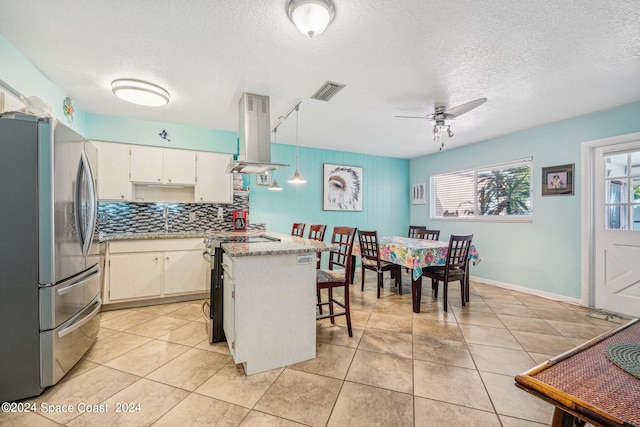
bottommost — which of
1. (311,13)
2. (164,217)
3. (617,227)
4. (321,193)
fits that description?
(617,227)

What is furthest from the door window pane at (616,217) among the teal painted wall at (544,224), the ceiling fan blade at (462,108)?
the ceiling fan blade at (462,108)

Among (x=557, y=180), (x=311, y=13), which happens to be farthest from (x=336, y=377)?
(x=557, y=180)

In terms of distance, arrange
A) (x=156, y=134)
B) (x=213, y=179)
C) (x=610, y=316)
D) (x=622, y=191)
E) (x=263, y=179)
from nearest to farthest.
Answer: (x=610, y=316), (x=622, y=191), (x=156, y=134), (x=213, y=179), (x=263, y=179)

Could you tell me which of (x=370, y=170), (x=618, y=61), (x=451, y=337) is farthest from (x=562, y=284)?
(x=370, y=170)

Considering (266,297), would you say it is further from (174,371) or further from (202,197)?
(202,197)

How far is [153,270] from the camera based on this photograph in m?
3.31

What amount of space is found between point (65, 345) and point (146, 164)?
93.8 inches

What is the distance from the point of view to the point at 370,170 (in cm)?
561

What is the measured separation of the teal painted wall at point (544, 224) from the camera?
3373 millimetres

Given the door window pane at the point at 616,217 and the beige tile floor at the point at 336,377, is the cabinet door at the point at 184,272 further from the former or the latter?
the door window pane at the point at 616,217

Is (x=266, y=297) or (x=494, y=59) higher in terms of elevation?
(x=494, y=59)

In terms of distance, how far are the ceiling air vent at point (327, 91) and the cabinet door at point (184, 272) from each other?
233 cm

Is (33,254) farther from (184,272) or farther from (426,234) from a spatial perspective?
(426,234)

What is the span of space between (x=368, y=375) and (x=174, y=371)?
136 cm
